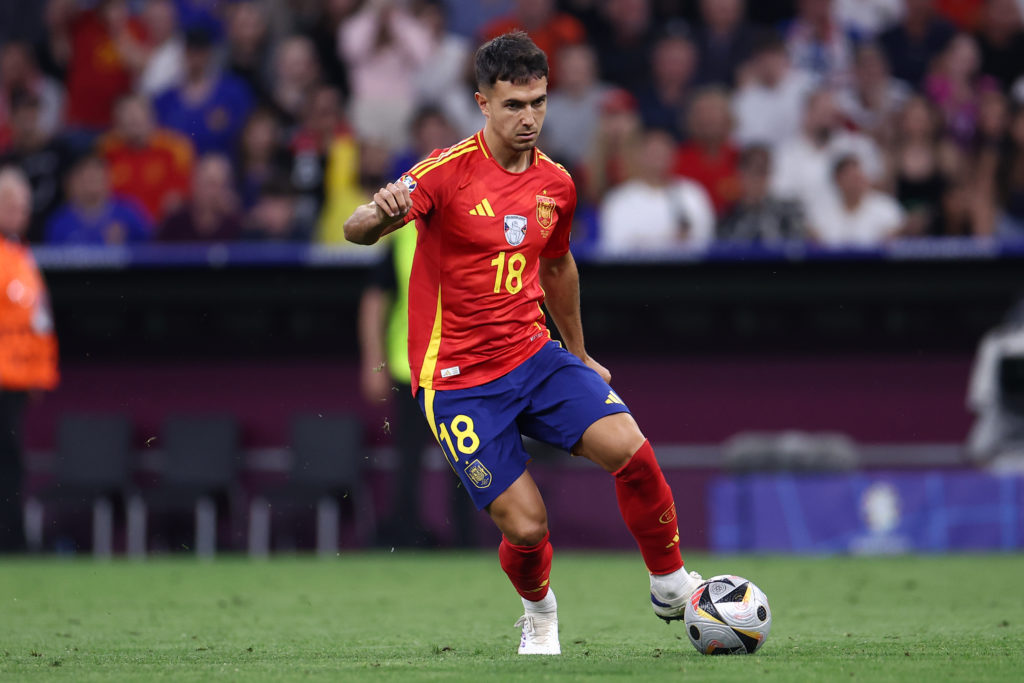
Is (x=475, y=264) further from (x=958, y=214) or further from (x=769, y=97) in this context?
(x=769, y=97)

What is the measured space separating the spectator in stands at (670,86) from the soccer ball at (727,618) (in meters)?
7.96

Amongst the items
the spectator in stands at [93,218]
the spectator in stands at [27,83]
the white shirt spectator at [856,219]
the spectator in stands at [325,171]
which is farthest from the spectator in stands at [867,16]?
the spectator in stands at [27,83]

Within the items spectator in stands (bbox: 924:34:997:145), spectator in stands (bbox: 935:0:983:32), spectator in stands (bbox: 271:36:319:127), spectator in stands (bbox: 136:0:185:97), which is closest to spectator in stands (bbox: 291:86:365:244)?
spectator in stands (bbox: 271:36:319:127)

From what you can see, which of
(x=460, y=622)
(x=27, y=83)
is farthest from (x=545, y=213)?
(x=27, y=83)

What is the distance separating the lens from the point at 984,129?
12320 millimetres

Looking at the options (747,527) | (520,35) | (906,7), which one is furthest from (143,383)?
(520,35)

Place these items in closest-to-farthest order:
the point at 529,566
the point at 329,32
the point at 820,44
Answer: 1. the point at 529,566
2. the point at 820,44
3. the point at 329,32

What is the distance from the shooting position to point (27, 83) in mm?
14609

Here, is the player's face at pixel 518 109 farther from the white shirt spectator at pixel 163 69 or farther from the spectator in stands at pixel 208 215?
the white shirt spectator at pixel 163 69

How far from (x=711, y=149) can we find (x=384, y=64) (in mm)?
3175

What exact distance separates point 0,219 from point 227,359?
11.3ft

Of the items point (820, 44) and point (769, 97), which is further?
point (820, 44)

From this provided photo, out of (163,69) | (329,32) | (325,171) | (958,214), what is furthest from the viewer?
(163,69)

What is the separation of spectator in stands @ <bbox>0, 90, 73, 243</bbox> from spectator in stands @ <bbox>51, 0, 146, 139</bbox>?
14.2 inches
